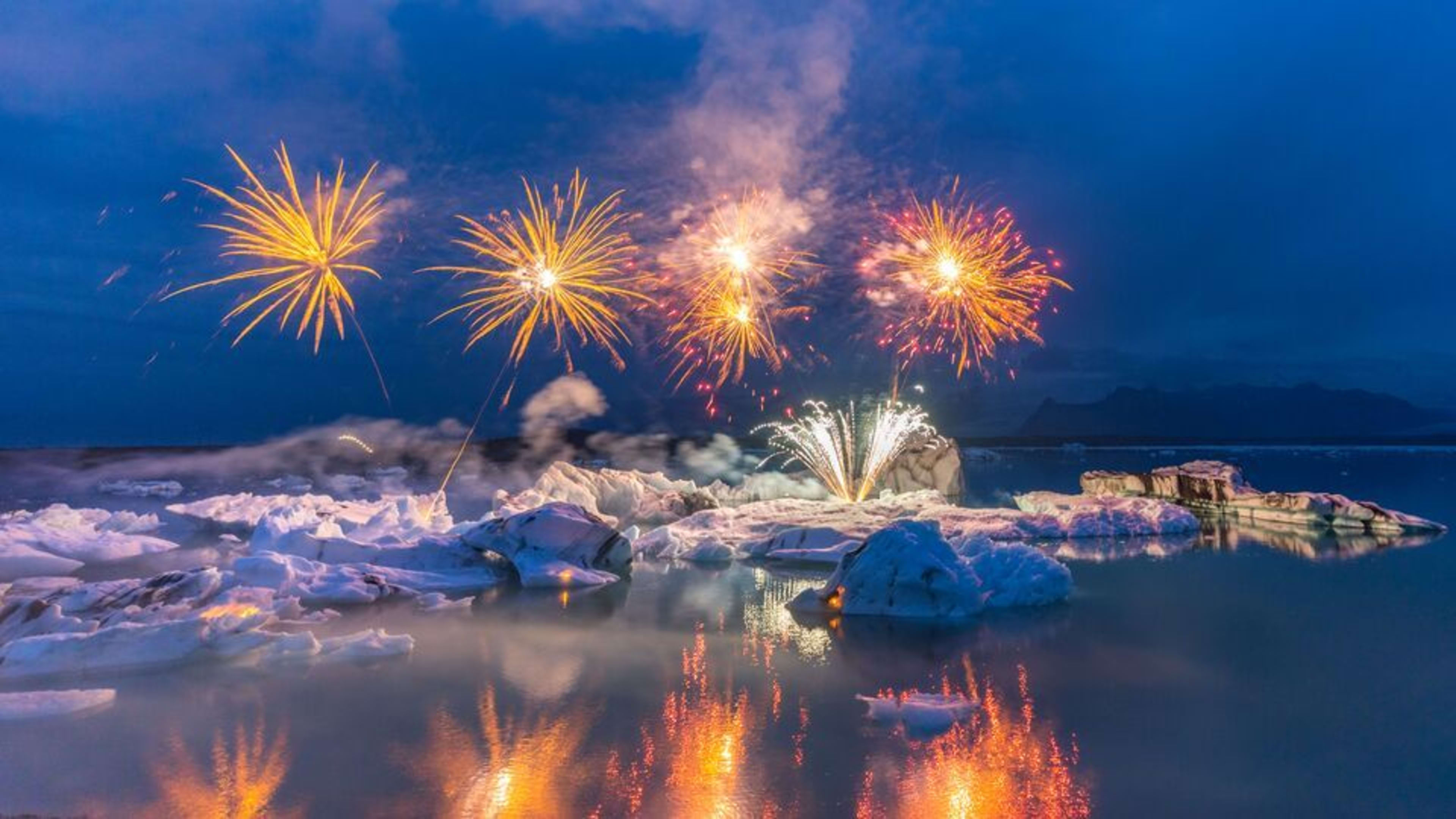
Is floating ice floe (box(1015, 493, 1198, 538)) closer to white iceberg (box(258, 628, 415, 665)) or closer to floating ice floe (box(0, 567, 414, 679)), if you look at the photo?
white iceberg (box(258, 628, 415, 665))

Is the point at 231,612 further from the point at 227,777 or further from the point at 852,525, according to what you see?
the point at 852,525

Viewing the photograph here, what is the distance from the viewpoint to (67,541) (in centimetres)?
2889

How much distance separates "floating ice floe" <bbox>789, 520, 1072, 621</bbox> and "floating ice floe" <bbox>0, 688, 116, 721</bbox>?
40.7 feet

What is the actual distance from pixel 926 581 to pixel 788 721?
26.9 feet

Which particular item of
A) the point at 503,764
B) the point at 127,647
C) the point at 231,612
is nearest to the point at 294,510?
the point at 231,612

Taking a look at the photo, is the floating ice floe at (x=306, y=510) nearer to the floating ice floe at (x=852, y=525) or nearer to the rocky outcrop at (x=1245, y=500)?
the floating ice floe at (x=852, y=525)

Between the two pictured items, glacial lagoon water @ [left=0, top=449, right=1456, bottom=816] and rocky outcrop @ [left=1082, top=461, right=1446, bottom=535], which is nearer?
glacial lagoon water @ [left=0, top=449, right=1456, bottom=816]

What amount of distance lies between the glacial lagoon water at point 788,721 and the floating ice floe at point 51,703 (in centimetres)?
28

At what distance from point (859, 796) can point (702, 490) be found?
37.3 m

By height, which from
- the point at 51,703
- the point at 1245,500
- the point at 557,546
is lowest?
the point at 51,703

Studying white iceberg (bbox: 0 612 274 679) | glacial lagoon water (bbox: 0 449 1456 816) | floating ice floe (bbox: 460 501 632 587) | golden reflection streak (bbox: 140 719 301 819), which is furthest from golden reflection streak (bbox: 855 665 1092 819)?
floating ice floe (bbox: 460 501 632 587)

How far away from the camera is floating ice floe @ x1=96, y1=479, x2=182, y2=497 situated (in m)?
63.6

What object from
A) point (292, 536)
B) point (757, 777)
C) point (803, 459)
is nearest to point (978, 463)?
point (803, 459)

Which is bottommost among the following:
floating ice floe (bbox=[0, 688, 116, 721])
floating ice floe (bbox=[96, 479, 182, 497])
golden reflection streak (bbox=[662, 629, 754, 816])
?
golden reflection streak (bbox=[662, 629, 754, 816])
